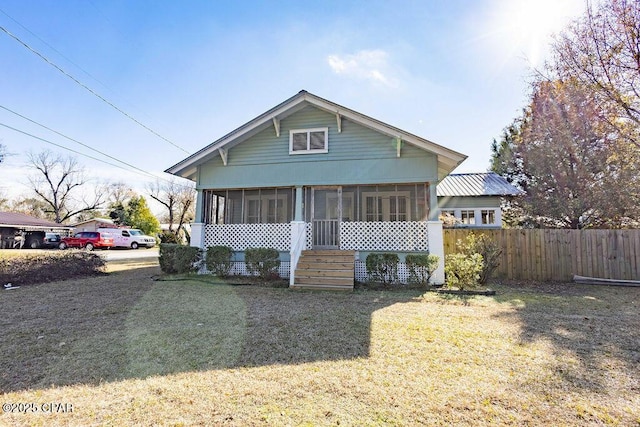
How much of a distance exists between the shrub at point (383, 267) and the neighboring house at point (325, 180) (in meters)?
0.62

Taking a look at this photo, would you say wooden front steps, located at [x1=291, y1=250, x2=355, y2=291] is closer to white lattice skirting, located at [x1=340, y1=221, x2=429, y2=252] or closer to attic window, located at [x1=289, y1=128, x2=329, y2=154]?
white lattice skirting, located at [x1=340, y1=221, x2=429, y2=252]

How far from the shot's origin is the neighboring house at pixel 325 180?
9.83 m

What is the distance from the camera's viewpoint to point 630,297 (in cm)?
773

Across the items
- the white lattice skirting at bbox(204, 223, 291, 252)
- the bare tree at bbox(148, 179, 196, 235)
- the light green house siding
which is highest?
the bare tree at bbox(148, 179, 196, 235)

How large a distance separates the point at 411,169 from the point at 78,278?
11568mm

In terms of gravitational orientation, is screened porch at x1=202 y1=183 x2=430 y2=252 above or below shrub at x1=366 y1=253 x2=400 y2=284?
above

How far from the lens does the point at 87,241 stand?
27.9m

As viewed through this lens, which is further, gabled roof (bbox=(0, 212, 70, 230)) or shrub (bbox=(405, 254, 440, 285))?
gabled roof (bbox=(0, 212, 70, 230))

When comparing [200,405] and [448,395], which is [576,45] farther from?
[200,405]

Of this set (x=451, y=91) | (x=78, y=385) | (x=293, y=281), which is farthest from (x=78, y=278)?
(x=451, y=91)

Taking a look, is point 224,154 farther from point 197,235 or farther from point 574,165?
point 574,165

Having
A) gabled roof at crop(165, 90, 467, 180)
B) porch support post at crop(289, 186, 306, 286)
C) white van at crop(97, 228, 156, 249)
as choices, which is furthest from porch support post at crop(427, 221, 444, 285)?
white van at crop(97, 228, 156, 249)

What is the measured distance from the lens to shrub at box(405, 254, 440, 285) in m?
8.75

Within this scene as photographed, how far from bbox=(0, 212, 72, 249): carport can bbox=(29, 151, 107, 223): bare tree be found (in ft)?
47.8
